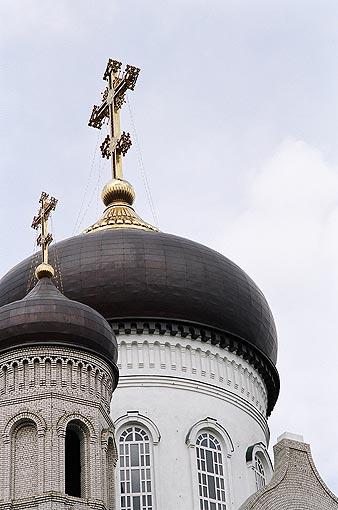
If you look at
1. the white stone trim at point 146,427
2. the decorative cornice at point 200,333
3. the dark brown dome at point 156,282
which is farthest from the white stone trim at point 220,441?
the dark brown dome at point 156,282

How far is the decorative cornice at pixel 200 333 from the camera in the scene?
2219cm

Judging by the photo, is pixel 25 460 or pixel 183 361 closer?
pixel 25 460

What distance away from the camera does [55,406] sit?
59.3ft

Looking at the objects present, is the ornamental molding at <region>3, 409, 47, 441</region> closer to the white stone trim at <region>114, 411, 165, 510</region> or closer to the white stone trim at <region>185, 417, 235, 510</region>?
the white stone trim at <region>114, 411, 165, 510</region>

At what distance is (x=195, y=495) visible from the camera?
2112 centimetres

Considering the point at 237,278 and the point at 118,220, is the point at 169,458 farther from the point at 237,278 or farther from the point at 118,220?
the point at 118,220

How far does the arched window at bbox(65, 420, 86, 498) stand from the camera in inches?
710

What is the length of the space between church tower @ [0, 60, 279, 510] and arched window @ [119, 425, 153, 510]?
0.05 feet

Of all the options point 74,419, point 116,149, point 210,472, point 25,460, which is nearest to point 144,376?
point 210,472

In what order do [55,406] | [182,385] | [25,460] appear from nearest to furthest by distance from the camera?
[25,460] → [55,406] → [182,385]

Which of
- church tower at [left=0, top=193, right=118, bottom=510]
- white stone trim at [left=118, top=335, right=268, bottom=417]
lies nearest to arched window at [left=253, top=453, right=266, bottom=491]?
white stone trim at [left=118, top=335, right=268, bottom=417]

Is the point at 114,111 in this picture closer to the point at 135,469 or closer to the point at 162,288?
the point at 162,288

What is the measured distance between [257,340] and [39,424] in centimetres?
626

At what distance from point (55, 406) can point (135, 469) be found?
3.57 metres
